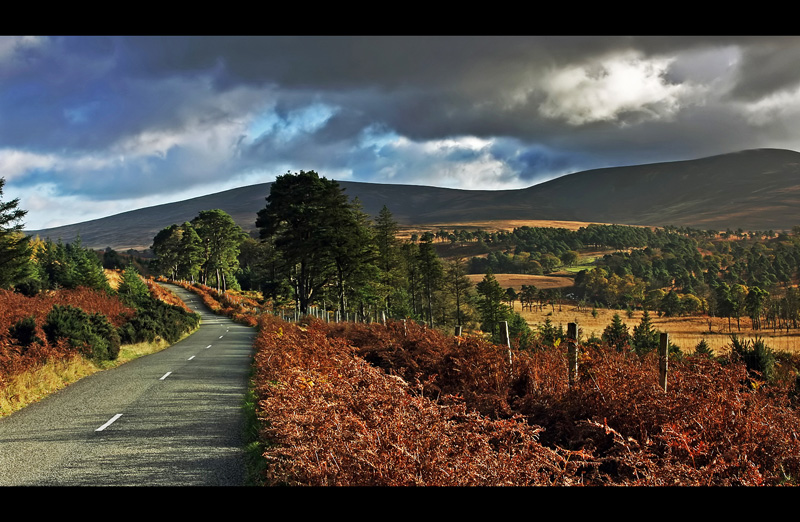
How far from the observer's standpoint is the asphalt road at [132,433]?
722cm

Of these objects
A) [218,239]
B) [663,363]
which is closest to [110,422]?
[663,363]

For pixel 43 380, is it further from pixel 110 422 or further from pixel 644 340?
pixel 644 340

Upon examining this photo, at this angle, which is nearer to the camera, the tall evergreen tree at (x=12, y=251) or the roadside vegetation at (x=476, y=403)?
the roadside vegetation at (x=476, y=403)

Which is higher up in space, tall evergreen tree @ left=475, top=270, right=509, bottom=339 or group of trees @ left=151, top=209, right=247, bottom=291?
group of trees @ left=151, top=209, right=247, bottom=291

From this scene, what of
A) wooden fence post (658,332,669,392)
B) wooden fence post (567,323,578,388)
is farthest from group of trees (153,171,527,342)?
wooden fence post (658,332,669,392)

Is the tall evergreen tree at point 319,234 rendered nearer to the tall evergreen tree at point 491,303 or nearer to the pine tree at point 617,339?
the pine tree at point 617,339

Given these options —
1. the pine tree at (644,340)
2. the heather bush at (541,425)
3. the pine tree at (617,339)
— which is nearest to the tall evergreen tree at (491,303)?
the pine tree at (617,339)

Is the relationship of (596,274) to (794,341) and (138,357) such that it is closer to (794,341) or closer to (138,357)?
(794,341)

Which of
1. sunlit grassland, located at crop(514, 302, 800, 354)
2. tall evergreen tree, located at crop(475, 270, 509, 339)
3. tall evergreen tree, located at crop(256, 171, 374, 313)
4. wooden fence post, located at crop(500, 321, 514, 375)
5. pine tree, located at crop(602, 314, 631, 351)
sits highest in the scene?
tall evergreen tree, located at crop(256, 171, 374, 313)

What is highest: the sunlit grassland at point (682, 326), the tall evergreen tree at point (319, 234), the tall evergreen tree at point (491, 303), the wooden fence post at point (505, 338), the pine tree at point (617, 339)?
the tall evergreen tree at point (319, 234)

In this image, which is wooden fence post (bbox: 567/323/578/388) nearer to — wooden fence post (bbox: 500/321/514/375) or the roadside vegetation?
the roadside vegetation

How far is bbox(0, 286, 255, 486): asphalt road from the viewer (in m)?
7.22
